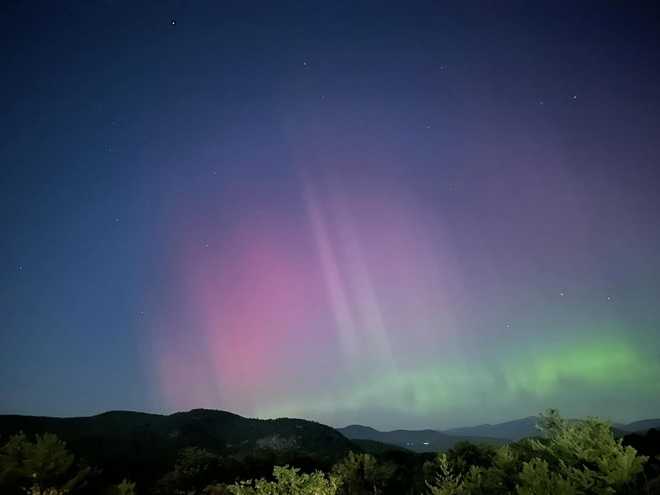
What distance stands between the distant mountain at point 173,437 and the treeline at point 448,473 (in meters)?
17.7

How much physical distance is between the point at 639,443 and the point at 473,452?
28035mm

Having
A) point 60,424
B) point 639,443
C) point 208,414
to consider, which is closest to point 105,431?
point 60,424

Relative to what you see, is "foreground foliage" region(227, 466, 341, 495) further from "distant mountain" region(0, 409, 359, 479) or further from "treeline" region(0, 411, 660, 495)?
"distant mountain" region(0, 409, 359, 479)

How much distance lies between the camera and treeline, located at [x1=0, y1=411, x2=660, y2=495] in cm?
2202

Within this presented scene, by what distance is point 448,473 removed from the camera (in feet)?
103

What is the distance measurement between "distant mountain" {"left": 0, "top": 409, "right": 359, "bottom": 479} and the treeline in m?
17.7

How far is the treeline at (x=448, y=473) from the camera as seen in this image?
22016mm

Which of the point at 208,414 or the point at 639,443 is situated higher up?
the point at 208,414

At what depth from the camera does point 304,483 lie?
2355 cm

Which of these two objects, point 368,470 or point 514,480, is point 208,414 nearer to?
point 368,470

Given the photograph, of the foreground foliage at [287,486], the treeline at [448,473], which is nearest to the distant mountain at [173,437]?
the treeline at [448,473]

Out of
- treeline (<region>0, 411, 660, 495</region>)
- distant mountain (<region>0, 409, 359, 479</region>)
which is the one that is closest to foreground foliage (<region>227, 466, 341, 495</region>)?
treeline (<region>0, 411, 660, 495</region>)

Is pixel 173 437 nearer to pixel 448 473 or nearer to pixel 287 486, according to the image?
pixel 448 473

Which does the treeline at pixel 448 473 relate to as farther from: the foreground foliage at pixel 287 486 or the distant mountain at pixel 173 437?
→ the distant mountain at pixel 173 437
